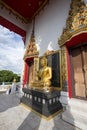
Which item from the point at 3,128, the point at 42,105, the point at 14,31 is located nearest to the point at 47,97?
the point at 42,105

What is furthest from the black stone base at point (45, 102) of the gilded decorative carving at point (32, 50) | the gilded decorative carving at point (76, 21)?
the gilded decorative carving at point (32, 50)

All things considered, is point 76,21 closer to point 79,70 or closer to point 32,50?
point 79,70

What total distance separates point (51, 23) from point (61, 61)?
2.05 metres

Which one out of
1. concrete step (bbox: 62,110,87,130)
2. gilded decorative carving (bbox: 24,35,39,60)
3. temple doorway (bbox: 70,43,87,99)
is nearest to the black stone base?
concrete step (bbox: 62,110,87,130)

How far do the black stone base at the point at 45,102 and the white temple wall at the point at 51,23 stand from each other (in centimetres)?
177

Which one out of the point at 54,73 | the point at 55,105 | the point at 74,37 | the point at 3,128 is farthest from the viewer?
the point at 54,73

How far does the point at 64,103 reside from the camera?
2555 mm

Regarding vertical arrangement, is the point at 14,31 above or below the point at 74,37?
above

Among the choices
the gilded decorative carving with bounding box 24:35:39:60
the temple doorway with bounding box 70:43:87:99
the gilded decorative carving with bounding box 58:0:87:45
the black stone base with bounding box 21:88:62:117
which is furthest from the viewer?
the gilded decorative carving with bounding box 24:35:39:60

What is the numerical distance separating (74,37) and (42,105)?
213 centimetres

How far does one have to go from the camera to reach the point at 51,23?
3990mm

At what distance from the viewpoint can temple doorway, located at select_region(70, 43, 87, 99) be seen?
103 inches

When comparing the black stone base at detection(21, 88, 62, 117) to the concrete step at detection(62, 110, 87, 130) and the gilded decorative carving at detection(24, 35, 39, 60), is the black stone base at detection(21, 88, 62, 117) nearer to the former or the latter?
the concrete step at detection(62, 110, 87, 130)

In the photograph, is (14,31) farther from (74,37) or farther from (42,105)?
(42,105)
